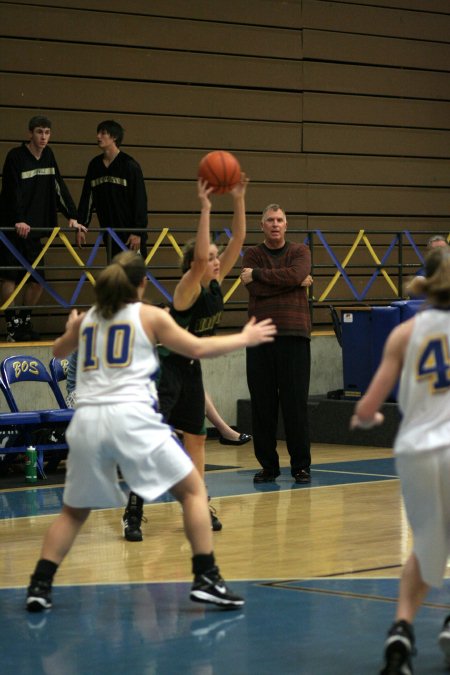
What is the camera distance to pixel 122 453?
5.11 meters

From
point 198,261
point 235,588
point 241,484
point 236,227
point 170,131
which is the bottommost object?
point 241,484

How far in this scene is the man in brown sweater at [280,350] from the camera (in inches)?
362

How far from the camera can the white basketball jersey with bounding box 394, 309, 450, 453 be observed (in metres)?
4.17

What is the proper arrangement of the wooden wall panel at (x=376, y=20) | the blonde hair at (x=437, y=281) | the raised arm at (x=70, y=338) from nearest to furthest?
1. the blonde hair at (x=437, y=281)
2. the raised arm at (x=70, y=338)
3. the wooden wall panel at (x=376, y=20)

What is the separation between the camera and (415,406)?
13.9 ft

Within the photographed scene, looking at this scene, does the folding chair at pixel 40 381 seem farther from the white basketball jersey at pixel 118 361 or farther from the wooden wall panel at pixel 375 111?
the wooden wall panel at pixel 375 111

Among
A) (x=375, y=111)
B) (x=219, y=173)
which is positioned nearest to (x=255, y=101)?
(x=375, y=111)

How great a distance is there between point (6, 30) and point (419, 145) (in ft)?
17.9

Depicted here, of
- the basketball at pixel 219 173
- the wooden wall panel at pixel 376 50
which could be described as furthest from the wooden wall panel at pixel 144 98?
the basketball at pixel 219 173

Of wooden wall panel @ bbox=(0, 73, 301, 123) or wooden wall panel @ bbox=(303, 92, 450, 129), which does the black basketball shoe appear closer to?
wooden wall panel @ bbox=(0, 73, 301, 123)

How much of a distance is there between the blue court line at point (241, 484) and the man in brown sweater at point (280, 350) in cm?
19

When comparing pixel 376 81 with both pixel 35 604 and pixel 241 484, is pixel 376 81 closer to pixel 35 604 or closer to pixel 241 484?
pixel 241 484

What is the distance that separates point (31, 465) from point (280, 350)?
2.07 meters

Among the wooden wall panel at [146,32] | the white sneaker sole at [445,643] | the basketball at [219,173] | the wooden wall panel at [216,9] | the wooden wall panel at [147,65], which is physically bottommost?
the white sneaker sole at [445,643]
